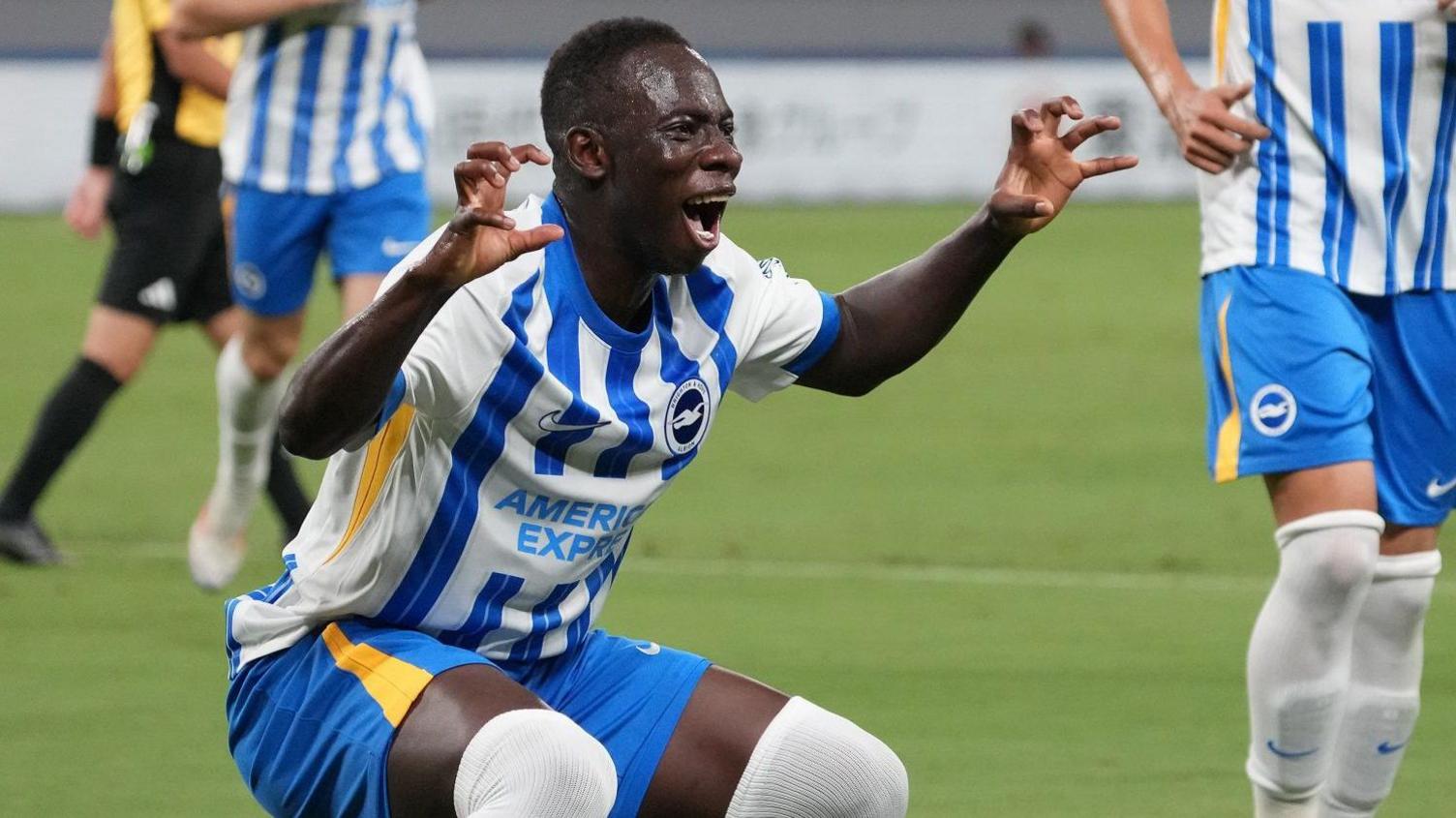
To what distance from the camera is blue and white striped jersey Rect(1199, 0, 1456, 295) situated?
4086 millimetres

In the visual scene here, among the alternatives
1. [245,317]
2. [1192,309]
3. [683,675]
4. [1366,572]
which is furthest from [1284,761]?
[1192,309]

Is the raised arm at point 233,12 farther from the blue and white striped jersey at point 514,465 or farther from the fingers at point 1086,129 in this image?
the fingers at point 1086,129

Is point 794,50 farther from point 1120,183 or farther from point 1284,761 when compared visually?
point 1284,761

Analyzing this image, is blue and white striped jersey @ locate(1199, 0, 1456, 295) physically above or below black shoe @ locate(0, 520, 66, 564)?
above

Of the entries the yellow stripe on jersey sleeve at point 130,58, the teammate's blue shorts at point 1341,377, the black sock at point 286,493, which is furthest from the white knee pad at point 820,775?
the yellow stripe on jersey sleeve at point 130,58

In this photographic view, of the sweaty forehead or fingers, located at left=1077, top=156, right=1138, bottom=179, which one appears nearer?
the sweaty forehead

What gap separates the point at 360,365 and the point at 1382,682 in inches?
79.2

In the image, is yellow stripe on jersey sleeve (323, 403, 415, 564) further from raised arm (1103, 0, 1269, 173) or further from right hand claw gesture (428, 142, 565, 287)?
raised arm (1103, 0, 1269, 173)

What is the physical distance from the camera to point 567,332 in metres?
3.32

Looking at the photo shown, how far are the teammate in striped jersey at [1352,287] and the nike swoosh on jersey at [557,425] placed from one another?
1.26 meters

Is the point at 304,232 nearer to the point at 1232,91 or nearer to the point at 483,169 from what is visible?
the point at 1232,91

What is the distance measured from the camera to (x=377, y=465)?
10.9 feet

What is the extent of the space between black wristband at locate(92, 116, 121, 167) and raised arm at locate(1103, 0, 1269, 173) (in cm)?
404

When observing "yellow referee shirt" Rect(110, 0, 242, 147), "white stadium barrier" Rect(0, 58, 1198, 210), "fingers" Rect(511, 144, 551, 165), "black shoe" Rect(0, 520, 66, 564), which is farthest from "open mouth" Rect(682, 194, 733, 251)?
"white stadium barrier" Rect(0, 58, 1198, 210)
